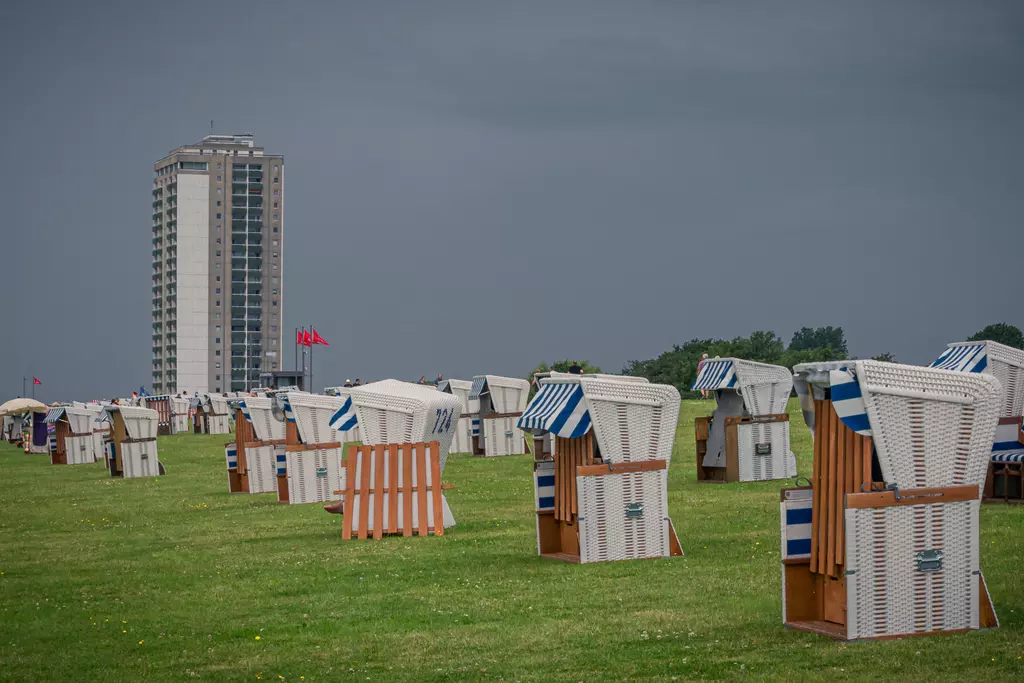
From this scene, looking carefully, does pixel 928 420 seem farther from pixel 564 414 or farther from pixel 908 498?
pixel 564 414

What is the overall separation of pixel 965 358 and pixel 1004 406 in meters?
1.00

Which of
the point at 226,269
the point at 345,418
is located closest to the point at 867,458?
the point at 345,418

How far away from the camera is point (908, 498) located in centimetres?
883

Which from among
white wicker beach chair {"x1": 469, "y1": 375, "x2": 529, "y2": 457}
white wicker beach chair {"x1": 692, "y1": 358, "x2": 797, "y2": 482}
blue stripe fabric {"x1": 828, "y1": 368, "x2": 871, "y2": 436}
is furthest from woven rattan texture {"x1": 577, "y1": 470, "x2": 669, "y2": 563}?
white wicker beach chair {"x1": 469, "y1": 375, "x2": 529, "y2": 457}

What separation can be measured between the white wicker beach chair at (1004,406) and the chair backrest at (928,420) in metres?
7.80

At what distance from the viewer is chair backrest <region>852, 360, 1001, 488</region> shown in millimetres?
8766

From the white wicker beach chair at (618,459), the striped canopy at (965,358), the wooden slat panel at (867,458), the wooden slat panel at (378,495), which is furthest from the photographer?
the striped canopy at (965,358)

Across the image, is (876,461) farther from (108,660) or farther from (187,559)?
(187,559)

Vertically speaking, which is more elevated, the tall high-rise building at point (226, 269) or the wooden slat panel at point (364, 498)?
the tall high-rise building at point (226, 269)

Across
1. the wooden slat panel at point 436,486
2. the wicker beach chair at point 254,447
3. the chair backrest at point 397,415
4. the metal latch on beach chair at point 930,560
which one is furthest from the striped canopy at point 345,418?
the metal latch on beach chair at point 930,560

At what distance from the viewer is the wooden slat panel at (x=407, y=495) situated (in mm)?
17172

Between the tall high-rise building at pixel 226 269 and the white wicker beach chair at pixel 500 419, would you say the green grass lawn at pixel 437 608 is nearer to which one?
the white wicker beach chair at pixel 500 419

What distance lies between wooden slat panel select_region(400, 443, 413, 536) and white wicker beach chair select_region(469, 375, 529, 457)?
16.4 m

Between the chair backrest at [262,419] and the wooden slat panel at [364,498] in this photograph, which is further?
the chair backrest at [262,419]
